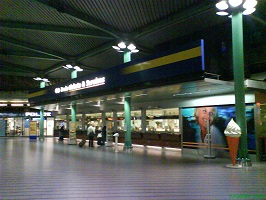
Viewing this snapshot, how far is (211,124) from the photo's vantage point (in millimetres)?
14117

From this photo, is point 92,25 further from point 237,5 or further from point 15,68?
point 15,68

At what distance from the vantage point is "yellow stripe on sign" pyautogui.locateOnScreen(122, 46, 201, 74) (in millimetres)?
10805

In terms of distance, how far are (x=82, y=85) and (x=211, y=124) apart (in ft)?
28.6

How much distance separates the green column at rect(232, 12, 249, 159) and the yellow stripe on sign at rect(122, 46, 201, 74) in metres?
1.36

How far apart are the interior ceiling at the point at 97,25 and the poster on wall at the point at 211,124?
1430 mm

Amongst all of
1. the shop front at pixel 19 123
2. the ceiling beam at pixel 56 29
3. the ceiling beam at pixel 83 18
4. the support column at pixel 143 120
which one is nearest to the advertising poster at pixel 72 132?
the support column at pixel 143 120

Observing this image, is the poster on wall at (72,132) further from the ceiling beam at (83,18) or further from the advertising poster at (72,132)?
the ceiling beam at (83,18)

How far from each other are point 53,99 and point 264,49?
606 inches

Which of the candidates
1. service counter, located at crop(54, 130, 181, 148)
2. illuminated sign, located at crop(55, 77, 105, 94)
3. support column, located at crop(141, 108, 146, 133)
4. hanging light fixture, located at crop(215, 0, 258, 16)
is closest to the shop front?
illuminated sign, located at crop(55, 77, 105, 94)

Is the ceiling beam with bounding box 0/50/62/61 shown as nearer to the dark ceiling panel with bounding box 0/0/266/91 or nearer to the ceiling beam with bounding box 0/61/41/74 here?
the dark ceiling panel with bounding box 0/0/266/91

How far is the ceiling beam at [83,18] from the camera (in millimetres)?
Result: 12945

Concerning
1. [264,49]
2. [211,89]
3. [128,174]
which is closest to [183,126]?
[211,89]

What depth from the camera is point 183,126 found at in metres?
15.9

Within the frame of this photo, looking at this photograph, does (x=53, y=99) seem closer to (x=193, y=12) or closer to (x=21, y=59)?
(x=21, y=59)
